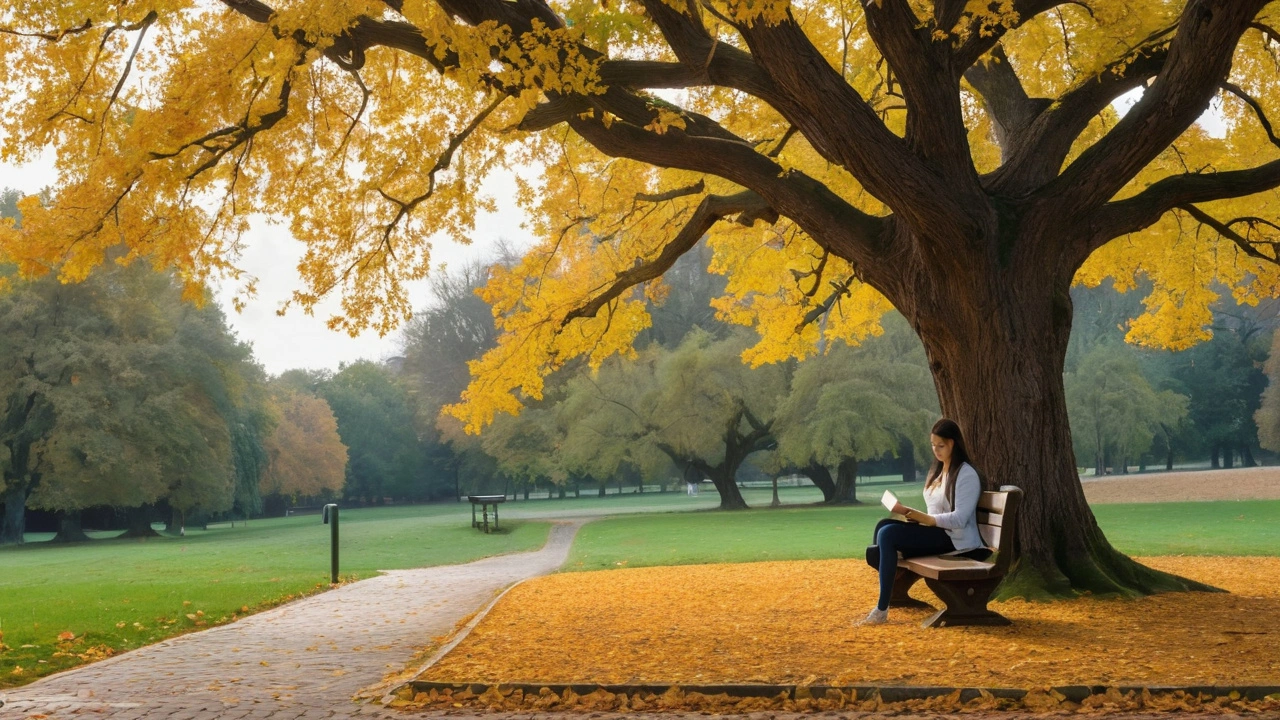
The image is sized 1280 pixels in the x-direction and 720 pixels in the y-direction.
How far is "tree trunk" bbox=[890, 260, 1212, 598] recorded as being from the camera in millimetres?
9828

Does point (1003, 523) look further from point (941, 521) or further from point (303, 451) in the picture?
point (303, 451)

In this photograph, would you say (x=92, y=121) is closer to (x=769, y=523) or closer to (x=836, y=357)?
(x=769, y=523)

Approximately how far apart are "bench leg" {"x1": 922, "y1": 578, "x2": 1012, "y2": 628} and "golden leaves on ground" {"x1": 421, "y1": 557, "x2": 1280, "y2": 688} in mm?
187

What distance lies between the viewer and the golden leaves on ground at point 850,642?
634 cm

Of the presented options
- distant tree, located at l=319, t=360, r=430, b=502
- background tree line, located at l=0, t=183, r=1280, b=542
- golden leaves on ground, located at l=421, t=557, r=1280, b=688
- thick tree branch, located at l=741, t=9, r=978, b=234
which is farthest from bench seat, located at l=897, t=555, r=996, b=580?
distant tree, located at l=319, t=360, r=430, b=502

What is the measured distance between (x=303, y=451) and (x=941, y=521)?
55023mm

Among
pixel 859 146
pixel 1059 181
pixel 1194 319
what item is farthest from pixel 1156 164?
pixel 859 146

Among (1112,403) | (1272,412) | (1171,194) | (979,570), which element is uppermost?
(1171,194)

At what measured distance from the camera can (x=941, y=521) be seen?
8211 millimetres

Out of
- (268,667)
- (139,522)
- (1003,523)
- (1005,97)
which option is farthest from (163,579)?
(139,522)

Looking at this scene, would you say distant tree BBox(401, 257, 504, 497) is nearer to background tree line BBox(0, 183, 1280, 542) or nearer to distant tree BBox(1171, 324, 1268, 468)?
background tree line BBox(0, 183, 1280, 542)

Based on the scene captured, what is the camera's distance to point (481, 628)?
8969 mm

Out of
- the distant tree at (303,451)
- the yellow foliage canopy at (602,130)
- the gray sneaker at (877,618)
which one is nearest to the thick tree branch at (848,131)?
the yellow foliage canopy at (602,130)

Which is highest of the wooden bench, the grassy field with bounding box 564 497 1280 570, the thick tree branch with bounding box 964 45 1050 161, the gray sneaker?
the thick tree branch with bounding box 964 45 1050 161
